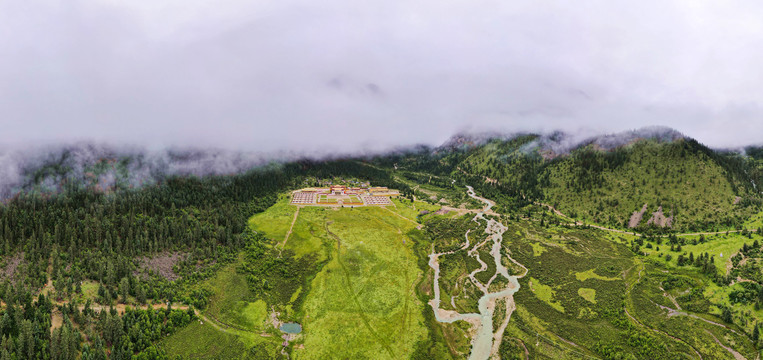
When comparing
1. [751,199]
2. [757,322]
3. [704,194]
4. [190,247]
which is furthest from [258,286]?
[751,199]

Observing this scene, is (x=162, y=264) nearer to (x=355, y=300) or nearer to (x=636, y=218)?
(x=355, y=300)

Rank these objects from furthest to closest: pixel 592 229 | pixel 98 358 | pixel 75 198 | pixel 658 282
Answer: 1. pixel 592 229
2. pixel 75 198
3. pixel 658 282
4. pixel 98 358

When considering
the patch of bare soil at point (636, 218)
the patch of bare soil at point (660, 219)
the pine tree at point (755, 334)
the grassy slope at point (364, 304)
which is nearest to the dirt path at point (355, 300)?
the grassy slope at point (364, 304)

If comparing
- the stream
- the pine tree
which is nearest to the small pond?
the stream

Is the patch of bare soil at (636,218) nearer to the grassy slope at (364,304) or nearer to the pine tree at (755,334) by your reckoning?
the pine tree at (755,334)

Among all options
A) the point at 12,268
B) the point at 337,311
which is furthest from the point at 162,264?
the point at 337,311

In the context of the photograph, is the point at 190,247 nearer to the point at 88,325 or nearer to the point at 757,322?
the point at 88,325

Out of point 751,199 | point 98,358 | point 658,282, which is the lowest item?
point 98,358
